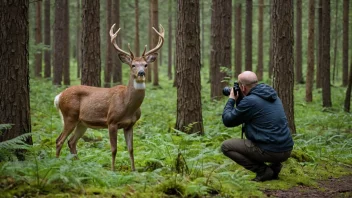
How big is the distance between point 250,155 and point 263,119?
0.61 metres

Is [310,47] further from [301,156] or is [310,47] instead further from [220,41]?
[301,156]

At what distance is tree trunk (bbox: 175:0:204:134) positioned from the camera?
9.56 meters

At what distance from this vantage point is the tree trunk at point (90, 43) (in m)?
10.7

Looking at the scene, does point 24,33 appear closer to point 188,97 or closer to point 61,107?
point 61,107

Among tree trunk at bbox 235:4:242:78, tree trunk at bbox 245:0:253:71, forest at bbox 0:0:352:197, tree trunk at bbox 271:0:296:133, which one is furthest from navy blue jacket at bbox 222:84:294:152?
tree trunk at bbox 235:4:242:78

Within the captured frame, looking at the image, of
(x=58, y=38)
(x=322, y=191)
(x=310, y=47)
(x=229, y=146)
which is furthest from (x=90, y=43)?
(x=310, y=47)

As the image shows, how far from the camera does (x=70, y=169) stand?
518 centimetres

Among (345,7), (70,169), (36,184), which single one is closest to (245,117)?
(70,169)

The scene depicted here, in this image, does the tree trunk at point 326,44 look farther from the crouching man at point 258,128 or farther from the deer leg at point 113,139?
the deer leg at point 113,139

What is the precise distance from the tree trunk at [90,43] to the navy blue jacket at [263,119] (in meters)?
5.04

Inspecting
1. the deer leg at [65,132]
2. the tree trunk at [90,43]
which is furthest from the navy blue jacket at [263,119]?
the tree trunk at [90,43]

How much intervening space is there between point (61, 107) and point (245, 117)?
11.4ft

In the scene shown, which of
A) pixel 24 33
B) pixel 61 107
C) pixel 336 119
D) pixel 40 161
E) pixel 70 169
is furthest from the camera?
pixel 336 119

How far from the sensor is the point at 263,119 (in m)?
6.49
